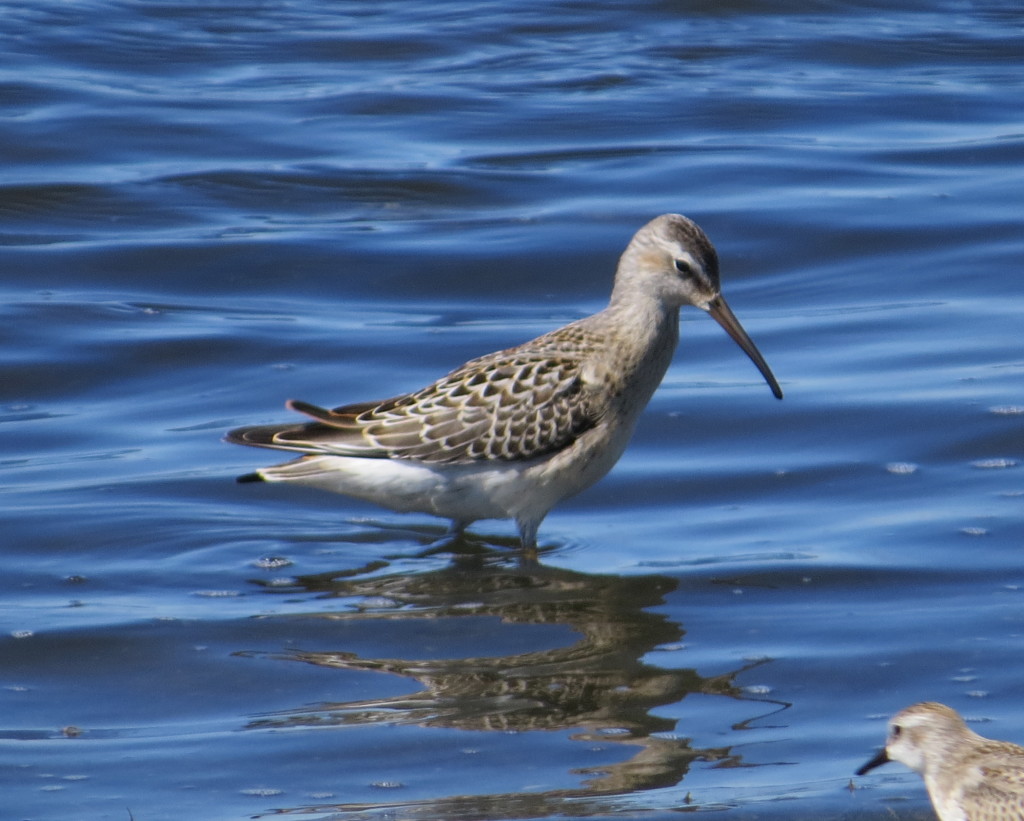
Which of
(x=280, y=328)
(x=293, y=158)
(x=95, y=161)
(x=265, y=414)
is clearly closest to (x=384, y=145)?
(x=293, y=158)

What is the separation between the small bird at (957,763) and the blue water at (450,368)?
366mm

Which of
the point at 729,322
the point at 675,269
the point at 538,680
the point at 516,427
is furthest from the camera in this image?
the point at 729,322

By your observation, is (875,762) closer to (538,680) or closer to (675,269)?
(538,680)

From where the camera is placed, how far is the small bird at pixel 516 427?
7.91 metres

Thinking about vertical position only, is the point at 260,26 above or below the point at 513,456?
above

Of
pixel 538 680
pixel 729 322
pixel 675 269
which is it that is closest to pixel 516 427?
pixel 675 269

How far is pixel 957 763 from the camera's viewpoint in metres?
5.04

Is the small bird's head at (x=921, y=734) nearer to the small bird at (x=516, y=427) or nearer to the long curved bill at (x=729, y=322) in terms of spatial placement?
the small bird at (x=516, y=427)

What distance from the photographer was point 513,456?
7.92 m

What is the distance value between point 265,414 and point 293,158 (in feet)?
19.4

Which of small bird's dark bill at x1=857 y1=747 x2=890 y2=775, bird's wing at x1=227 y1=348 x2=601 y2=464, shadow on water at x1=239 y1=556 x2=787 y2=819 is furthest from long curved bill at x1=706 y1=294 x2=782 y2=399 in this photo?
small bird's dark bill at x1=857 y1=747 x2=890 y2=775

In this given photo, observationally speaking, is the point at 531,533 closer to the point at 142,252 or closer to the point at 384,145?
the point at 142,252

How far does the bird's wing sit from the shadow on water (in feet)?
1.74

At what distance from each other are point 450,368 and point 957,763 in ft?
18.8
